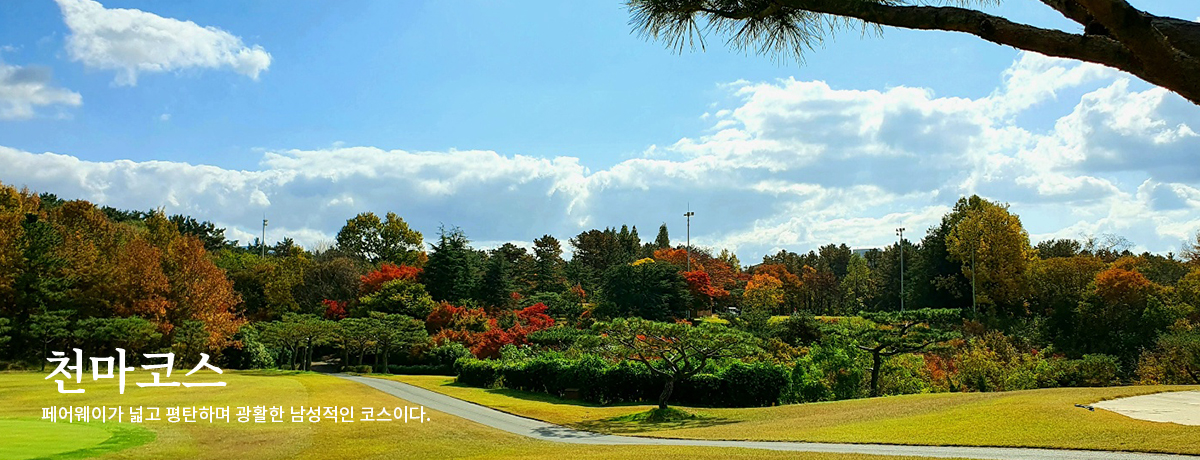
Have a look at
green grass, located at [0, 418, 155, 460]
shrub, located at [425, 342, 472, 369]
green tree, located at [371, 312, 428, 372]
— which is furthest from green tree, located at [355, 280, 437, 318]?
green grass, located at [0, 418, 155, 460]

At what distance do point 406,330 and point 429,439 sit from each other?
92.0ft

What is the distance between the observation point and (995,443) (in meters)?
12.4

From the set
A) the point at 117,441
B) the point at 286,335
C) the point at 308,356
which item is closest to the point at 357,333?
the point at 286,335

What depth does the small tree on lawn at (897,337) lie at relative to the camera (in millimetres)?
26359

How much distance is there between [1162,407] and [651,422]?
1147 cm

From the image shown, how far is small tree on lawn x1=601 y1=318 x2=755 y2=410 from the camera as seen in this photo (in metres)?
21.4

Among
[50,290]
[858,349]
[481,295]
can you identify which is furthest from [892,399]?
[50,290]

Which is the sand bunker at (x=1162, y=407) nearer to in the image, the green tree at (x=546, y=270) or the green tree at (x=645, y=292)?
the green tree at (x=645, y=292)

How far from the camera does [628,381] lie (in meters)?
27.5

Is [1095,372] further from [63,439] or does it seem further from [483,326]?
[483,326]

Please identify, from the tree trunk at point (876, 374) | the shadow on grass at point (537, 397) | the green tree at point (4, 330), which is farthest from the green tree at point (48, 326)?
the tree trunk at point (876, 374)

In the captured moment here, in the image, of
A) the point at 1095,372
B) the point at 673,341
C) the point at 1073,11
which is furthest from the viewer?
the point at 1095,372

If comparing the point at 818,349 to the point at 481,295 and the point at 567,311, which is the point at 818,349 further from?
the point at 481,295

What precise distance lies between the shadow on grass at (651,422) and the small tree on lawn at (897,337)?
28.9 ft
